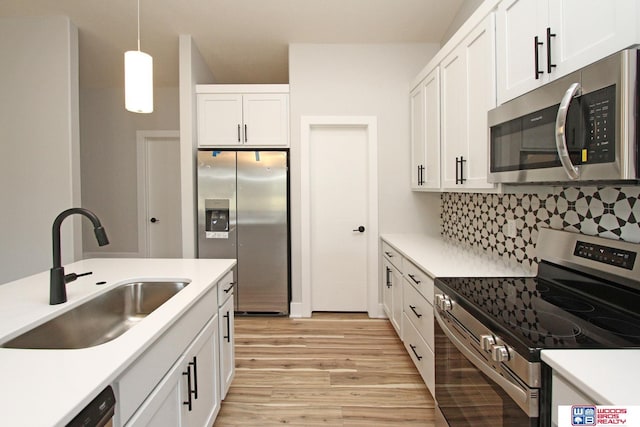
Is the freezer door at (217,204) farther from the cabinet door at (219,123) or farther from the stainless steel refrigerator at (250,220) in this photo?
the cabinet door at (219,123)

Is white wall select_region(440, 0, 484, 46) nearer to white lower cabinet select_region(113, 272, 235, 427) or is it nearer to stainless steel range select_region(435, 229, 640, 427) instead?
stainless steel range select_region(435, 229, 640, 427)

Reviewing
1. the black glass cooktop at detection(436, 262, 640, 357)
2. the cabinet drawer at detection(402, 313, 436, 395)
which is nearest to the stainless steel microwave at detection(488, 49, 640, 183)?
the black glass cooktop at detection(436, 262, 640, 357)

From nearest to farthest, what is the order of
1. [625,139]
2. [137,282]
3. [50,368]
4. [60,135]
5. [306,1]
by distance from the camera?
[50,368], [625,139], [137,282], [306,1], [60,135]

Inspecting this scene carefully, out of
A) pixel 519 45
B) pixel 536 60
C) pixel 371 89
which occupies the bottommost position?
pixel 536 60

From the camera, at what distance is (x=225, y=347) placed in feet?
6.52

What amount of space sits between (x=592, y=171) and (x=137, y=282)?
203 cm

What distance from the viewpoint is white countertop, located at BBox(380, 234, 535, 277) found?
1.88 m

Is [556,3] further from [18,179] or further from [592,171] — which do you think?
[18,179]

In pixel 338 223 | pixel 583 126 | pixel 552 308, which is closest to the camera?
pixel 583 126

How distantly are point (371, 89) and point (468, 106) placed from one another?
5.08ft

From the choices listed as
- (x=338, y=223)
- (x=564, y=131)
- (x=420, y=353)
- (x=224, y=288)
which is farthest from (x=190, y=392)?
(x=338, y=223)

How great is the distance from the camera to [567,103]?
Answer: 3.58ft

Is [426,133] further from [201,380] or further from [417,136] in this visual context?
[201,380]

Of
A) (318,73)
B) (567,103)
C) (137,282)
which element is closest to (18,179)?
(137,282)
